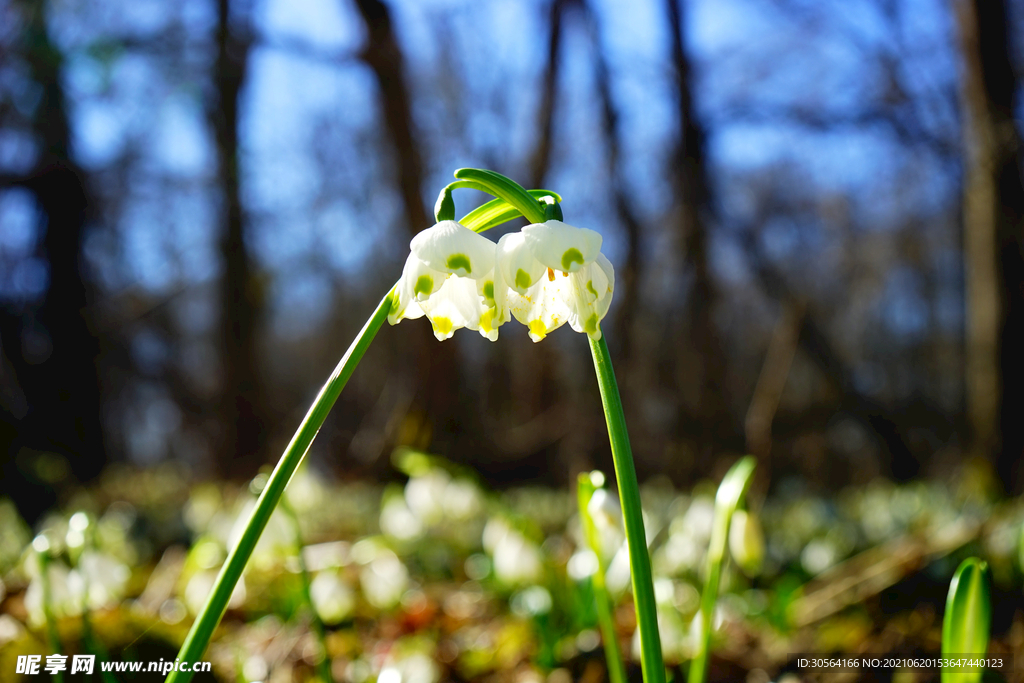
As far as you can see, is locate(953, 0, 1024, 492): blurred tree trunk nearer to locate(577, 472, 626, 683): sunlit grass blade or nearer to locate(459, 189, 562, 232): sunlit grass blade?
locate(577, 472, 626, 683): sunlit grass blade

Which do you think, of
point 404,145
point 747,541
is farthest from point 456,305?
point 404,145

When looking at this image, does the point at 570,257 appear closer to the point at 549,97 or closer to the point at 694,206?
the point at 549,97

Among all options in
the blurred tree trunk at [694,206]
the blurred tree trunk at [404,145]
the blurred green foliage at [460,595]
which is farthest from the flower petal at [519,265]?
the blurred tree trunk at [694,206]

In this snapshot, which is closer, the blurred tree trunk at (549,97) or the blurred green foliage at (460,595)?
the blurred green foliage at (460,595)

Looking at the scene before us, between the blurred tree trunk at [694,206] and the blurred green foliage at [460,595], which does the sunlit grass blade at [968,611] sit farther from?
the blurred tree trunk at [694,206]

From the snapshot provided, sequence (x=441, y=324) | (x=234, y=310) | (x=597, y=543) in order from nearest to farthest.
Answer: (x=441, y=324)
(x=597, y=543)
(x=234, y=310)

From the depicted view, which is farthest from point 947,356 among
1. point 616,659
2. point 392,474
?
point 616,659
